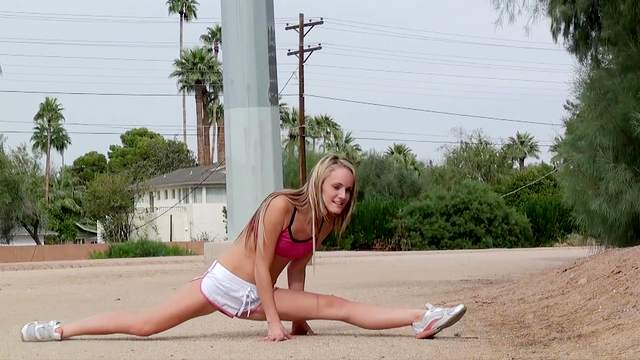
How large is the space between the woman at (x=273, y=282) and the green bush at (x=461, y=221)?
1176 inches

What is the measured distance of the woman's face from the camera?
647 centimetres

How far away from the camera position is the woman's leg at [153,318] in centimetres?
666

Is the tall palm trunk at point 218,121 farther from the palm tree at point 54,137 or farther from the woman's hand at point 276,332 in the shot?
the woman's hand at point 276,332

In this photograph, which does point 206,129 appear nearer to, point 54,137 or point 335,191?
point 54,137

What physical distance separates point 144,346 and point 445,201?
101ft

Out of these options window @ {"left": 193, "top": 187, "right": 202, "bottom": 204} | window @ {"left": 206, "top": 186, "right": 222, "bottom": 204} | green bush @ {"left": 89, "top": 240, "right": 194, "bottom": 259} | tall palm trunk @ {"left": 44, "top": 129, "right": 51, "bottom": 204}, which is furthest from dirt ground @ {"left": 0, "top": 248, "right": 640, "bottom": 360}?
tall palm trunk @ {"left": 44, "top": 129, "right": 51, "bottom": 204}

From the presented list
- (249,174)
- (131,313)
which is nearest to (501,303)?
(131,313)

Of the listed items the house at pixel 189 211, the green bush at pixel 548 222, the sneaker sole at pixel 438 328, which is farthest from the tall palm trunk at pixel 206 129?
the sneaker sole at pixel 438 328

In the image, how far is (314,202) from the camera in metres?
6.49

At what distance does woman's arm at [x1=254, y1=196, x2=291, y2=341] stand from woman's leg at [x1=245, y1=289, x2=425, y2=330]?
12 cm

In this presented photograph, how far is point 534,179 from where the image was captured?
5859 centimetres

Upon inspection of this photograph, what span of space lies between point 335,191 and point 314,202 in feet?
0.53

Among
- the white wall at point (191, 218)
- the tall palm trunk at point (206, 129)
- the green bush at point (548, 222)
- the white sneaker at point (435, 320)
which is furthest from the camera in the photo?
the tall palm trunk at point (206, 129)

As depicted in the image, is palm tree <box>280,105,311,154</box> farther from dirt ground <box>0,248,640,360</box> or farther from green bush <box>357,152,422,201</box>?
dirt ground <box>0,248,640,360</box>
